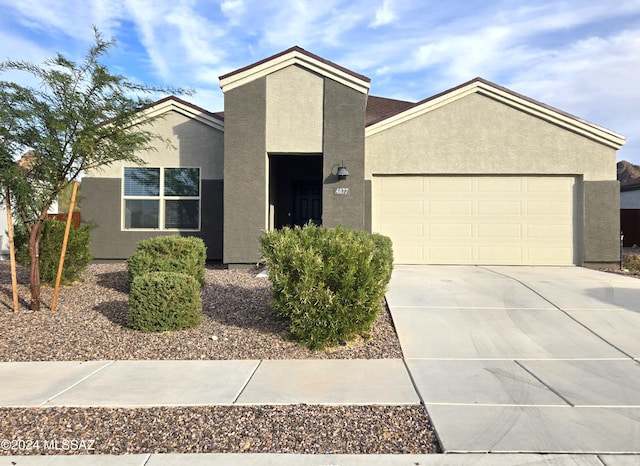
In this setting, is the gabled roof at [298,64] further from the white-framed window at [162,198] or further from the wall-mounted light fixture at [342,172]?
the white-framed window at [162,198]

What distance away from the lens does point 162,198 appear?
42.1 feet

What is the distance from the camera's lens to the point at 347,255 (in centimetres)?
617

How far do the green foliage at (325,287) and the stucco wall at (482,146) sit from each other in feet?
22.2

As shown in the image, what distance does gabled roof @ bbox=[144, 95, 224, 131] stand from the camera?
12.7 meters

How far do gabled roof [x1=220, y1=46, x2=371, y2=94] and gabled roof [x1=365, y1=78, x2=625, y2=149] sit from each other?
4.68 feet

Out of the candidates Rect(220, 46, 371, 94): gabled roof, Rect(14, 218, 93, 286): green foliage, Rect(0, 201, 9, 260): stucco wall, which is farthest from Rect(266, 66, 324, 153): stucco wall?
Rect(0, 201, 9, 260): stucco wall

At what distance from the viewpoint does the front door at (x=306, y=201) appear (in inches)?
589

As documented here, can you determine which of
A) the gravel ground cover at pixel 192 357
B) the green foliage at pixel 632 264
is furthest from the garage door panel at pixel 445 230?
the gravel ground cover at pixel 192 357

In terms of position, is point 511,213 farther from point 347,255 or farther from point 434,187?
point 347,255

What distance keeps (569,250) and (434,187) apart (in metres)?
3.94

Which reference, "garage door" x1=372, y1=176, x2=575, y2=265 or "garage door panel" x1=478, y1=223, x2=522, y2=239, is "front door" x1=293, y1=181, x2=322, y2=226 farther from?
"garage door panel" x1=478, y1=223, x2=522, y2=239

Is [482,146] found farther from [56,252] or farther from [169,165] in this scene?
[56,252]

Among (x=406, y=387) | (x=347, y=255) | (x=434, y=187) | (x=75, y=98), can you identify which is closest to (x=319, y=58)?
(x=434, y=187)

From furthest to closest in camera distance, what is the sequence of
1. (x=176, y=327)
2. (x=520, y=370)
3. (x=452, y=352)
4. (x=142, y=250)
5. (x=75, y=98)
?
(x=142, y=250) → (x=75, y=98) → (x=176, y=327) → (x=452, y=352) → (x=520, y=370)
